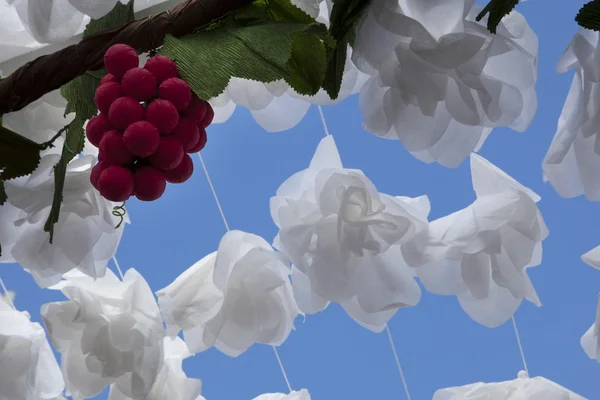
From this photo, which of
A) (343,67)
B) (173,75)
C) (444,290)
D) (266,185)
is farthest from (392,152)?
(173,75)

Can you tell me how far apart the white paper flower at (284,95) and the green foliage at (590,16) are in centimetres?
29

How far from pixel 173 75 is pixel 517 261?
1.66 ft

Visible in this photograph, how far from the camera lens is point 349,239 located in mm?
1143

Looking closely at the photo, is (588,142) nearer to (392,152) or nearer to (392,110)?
(392,110)

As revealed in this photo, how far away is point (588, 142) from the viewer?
3.36 ft

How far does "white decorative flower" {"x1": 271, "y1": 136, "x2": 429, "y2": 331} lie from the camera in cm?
114

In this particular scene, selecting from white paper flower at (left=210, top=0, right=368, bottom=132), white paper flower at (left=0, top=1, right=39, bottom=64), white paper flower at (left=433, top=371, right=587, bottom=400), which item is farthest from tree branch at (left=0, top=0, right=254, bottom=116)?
white paper flower at (left=433, top=371, right=587, bottom=400)

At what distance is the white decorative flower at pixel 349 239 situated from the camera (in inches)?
45.1

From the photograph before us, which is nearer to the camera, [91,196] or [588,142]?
[588,142]

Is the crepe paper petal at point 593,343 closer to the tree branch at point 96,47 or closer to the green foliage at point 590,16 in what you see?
the green foliage at point 590,16

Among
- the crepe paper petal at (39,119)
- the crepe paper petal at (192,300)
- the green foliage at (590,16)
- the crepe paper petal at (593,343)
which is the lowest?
the crepe paper petal at (192,300)

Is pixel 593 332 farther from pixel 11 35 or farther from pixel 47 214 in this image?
pixel 11 35

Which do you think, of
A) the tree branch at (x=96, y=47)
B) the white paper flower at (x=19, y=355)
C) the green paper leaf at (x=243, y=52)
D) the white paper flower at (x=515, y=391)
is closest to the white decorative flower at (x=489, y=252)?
the white paper flower at (x=515, y=391)

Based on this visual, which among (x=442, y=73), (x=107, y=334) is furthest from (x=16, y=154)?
(x=442, y=73)
